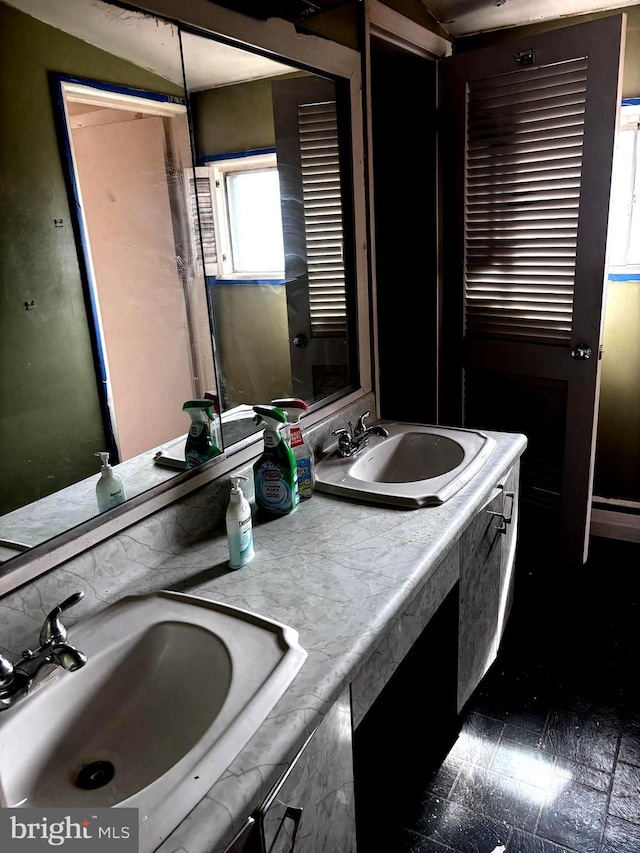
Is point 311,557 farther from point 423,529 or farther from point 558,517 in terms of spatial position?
point 558,517

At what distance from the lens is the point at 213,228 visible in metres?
1.48

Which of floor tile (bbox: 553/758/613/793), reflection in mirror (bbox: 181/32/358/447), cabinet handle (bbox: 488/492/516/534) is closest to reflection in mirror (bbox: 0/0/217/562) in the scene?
reflection in mirror (bbox: 181/32/358/447)

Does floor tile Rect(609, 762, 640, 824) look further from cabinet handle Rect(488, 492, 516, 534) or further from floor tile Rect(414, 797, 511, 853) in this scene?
cabinet handle Rect(488, 492, 516, 534)

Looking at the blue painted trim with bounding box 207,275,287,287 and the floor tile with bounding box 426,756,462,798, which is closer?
the blue painted trim with bounding box 207,275,287,287

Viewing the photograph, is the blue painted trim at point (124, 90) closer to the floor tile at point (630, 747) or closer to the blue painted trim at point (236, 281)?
the blue painted trim at point (236, 281)

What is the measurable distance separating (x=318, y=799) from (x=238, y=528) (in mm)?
495

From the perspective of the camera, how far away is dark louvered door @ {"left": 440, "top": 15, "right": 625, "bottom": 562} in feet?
7.03

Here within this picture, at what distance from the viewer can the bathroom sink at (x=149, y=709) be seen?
833 millimetres

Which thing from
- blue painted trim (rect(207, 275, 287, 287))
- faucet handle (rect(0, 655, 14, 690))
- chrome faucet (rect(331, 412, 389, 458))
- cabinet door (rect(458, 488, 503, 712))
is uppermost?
blue painted trim (rect(207, 275, 287, 287))

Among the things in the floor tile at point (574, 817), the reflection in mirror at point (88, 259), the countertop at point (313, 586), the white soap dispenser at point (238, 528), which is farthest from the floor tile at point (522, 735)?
the reflection in mirror at point (88, 259)

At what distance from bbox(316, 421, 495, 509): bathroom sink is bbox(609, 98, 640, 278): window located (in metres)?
1.17

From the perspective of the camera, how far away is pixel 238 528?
1282mm

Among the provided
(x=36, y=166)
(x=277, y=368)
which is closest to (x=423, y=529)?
(x=277, y=368)

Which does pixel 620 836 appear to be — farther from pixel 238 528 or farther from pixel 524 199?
pixel 524 199
